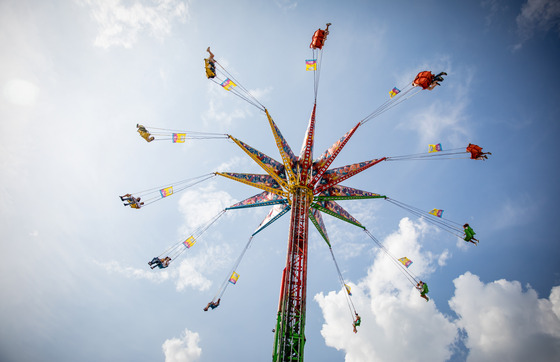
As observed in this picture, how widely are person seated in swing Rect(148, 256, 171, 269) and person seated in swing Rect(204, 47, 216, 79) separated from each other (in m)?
11.6

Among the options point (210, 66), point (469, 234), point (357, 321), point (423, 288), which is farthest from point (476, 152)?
point (210, 66)

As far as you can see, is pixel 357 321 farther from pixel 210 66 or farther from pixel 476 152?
pixel 210 66

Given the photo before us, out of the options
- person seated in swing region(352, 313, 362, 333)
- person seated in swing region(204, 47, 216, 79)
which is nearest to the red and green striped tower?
person seated in swing region(204, 47, 216, 79)

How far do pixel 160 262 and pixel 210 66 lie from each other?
12.5 metres

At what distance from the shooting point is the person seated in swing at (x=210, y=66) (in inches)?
596

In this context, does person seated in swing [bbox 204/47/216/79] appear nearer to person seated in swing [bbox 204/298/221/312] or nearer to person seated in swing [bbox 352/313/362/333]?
person seated in swing [bbox 204/298/221/312]

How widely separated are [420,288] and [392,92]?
12.5 meters

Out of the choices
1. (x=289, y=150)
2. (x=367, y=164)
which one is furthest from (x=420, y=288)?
(x=289, y=150)

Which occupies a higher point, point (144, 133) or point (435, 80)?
point (435, 80)

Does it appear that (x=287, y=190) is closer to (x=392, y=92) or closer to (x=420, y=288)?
(x=392, y=92)

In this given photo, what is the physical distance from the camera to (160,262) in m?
15.3

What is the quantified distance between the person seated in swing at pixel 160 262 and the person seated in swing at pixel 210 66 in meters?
11.6

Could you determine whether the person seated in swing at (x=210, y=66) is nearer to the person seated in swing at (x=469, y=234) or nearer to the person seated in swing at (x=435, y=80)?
the person seated in swing at (x=435, y=80)

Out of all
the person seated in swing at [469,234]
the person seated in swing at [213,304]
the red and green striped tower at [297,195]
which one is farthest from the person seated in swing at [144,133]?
the person seated in swing at [469,234]
